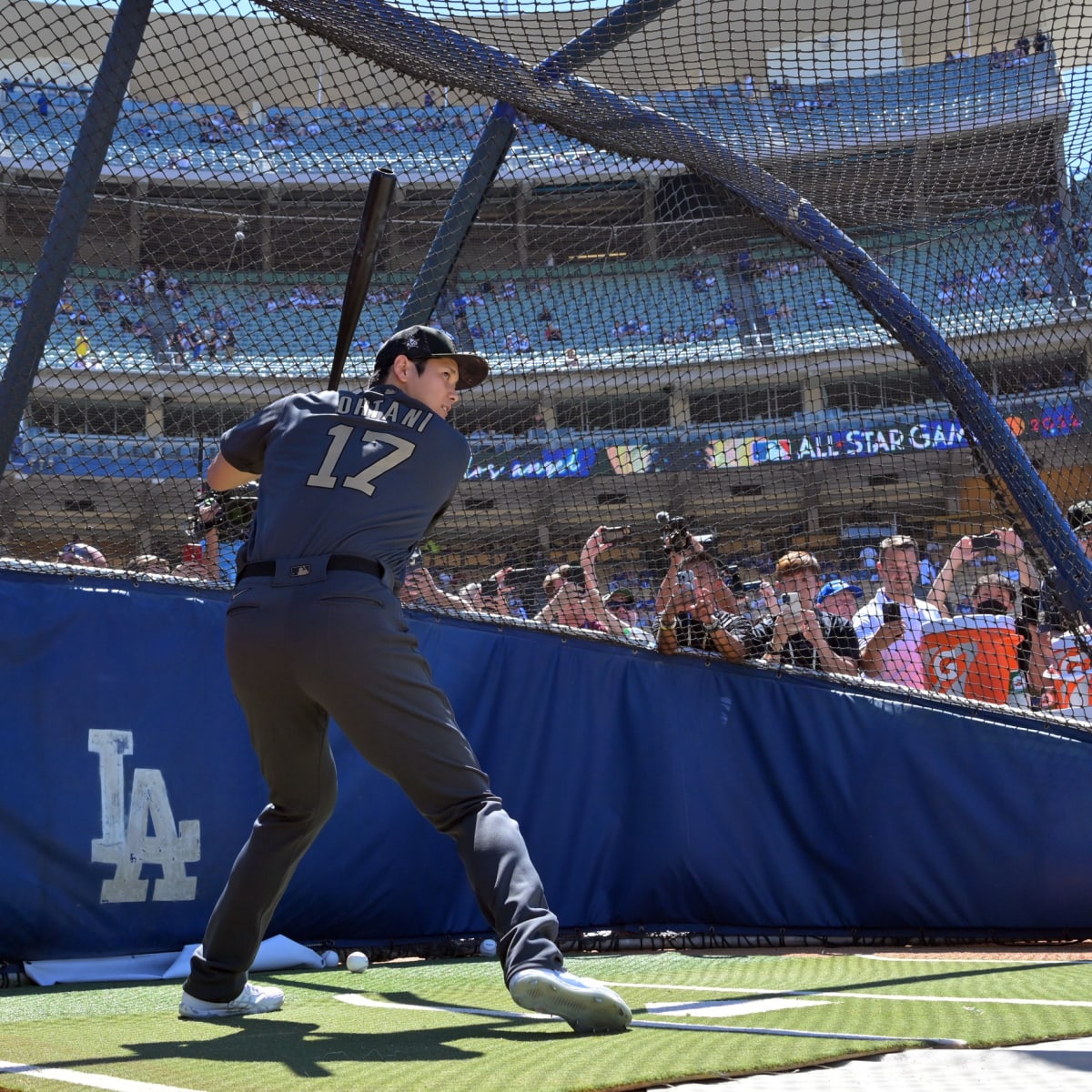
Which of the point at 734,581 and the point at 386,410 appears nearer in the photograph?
the point at 386,410

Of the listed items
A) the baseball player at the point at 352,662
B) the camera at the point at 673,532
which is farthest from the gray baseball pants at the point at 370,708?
the camera at the point at 673,532

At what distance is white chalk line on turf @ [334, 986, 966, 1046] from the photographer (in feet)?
7.70

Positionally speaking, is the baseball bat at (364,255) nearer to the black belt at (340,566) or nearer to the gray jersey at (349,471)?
the gray jersey at (349,471)

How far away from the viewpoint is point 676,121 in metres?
4.51

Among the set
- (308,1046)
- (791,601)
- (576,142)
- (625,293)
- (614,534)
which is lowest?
(308,1046)

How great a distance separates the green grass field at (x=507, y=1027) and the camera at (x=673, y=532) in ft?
6.37

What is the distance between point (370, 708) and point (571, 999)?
29.2 inches

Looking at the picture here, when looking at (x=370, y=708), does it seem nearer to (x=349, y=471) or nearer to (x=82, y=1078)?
(x=349, y=471)

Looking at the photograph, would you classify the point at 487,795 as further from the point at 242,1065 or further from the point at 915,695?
the point at 915,695

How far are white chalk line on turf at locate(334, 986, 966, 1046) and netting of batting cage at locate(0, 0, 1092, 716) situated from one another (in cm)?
208

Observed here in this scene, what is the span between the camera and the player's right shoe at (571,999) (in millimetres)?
2355

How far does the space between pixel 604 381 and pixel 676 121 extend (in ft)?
5.01

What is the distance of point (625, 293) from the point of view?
578 centimetres

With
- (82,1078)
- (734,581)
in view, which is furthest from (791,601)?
(82,1078)
